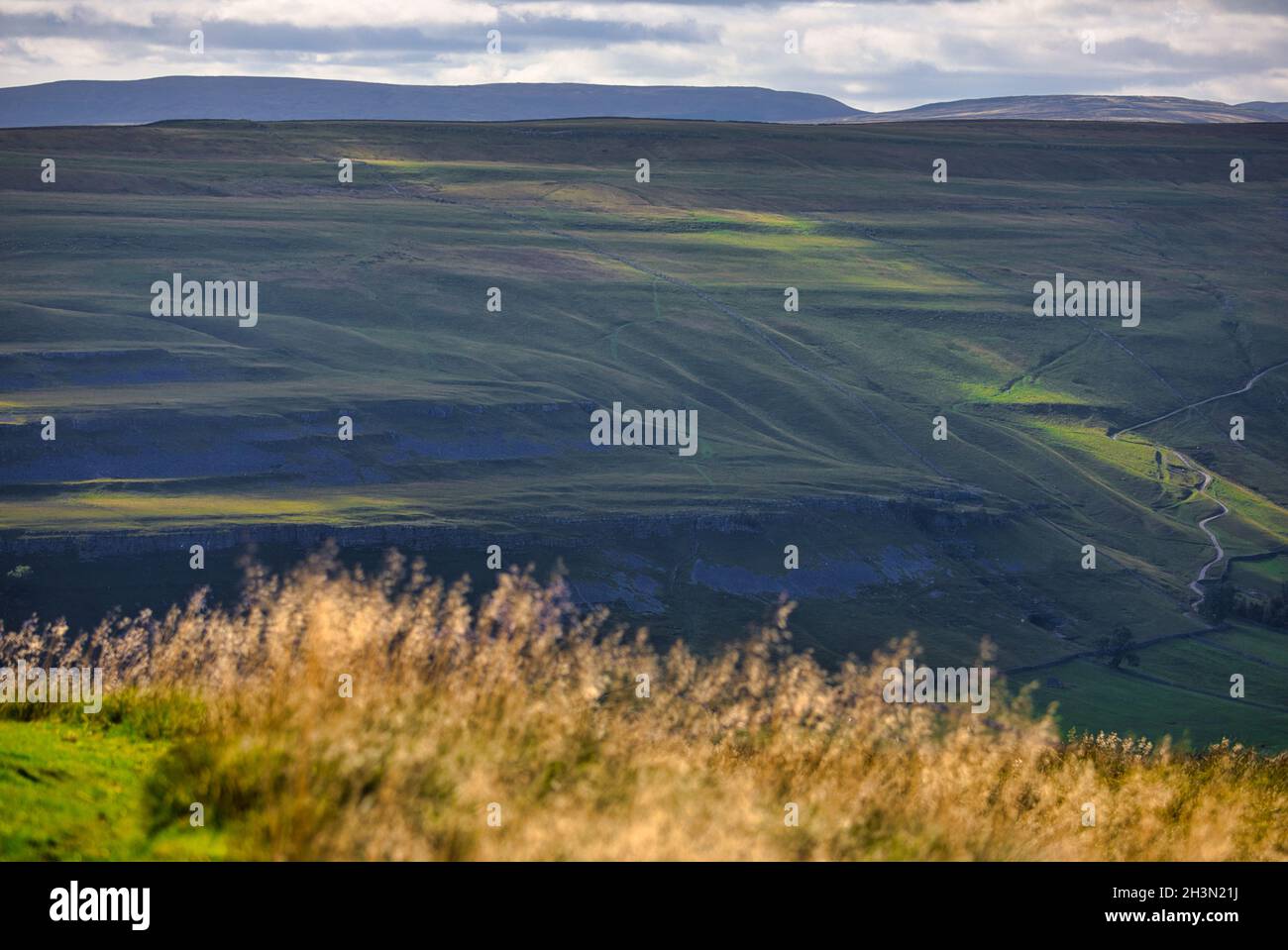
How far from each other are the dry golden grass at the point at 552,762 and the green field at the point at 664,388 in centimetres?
4991

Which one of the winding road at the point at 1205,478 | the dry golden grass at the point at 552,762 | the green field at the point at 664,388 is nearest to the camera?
the dry golden grass at the point at 552,762

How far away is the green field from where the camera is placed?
67375 mm

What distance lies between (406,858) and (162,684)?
425cm

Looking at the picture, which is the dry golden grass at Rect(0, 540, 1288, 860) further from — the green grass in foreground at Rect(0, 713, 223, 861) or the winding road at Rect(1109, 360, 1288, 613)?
the winding road at Rect(1109, 360, 1288, 613)

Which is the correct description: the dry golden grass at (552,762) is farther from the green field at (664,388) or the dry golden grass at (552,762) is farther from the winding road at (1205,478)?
the winding road at (1205,478)

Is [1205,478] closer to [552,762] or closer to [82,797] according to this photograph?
[552,762]

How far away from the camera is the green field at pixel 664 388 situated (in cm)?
6738

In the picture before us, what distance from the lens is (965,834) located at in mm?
10266

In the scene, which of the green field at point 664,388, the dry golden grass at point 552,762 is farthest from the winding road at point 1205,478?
the dry golden grass at point 552,762

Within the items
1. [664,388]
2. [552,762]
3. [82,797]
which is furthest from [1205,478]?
[82,797]

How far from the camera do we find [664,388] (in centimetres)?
9269

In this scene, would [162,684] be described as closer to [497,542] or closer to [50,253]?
[497,542]

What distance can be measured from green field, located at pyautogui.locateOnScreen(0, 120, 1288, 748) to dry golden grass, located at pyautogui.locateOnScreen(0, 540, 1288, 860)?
→ 49.9 m

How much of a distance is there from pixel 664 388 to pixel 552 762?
83.5 metres
